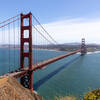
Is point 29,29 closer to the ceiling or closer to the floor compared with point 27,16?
closer to the floor

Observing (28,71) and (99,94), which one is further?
(28,71)

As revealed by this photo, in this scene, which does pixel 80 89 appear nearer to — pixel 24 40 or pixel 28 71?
pixel 28 71

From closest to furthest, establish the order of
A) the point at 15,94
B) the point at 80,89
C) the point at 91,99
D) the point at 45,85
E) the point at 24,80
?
the point at 91,99
the point at 15,94
the point at 24,80
the point at 80,89
the point at 45,85

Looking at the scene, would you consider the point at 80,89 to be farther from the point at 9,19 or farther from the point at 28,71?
the point at 9,19

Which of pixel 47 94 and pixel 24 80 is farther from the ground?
pixel 24 80

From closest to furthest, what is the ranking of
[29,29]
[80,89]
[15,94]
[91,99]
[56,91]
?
[91,99] < [15,94] < [29,29] < [56,91] < [80,89]

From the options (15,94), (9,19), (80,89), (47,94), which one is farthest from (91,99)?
(9,19)

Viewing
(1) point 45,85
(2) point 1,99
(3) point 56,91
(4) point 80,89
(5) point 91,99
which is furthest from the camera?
(1) point 45,85

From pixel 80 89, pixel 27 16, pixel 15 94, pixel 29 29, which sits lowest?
pixel 80 89

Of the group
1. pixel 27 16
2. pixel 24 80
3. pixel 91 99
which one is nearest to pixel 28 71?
pixel 24 80
